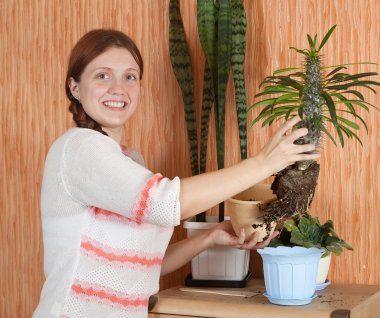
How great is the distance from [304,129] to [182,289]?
89cm

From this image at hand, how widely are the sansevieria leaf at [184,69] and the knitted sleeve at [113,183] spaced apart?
0.70 meters

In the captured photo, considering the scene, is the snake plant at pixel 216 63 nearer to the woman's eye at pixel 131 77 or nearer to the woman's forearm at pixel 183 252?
the woman's forearm at pixel 183 252

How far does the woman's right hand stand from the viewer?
5.78 feet

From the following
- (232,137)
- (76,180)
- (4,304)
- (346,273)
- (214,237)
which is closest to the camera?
(76,180)

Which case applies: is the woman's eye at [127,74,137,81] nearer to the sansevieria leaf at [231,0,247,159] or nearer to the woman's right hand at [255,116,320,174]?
the sansevieria leaf at [231,0,247,159]

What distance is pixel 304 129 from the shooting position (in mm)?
1783

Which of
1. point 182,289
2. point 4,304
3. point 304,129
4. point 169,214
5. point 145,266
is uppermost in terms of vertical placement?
point 304,129

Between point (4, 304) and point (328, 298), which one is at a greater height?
point (328, 298)

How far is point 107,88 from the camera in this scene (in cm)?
215

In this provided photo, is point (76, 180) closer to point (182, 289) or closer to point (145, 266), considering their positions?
point (145, 266)

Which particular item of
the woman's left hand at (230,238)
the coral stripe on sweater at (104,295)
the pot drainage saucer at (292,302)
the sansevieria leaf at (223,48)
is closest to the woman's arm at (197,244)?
the woman's left hand at (230,238)

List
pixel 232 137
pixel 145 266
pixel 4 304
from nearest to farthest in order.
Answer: pixel 145 266 → pixel 232 137 → pixel 4 304

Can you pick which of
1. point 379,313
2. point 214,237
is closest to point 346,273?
point 379,313

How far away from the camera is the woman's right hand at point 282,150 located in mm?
1761
